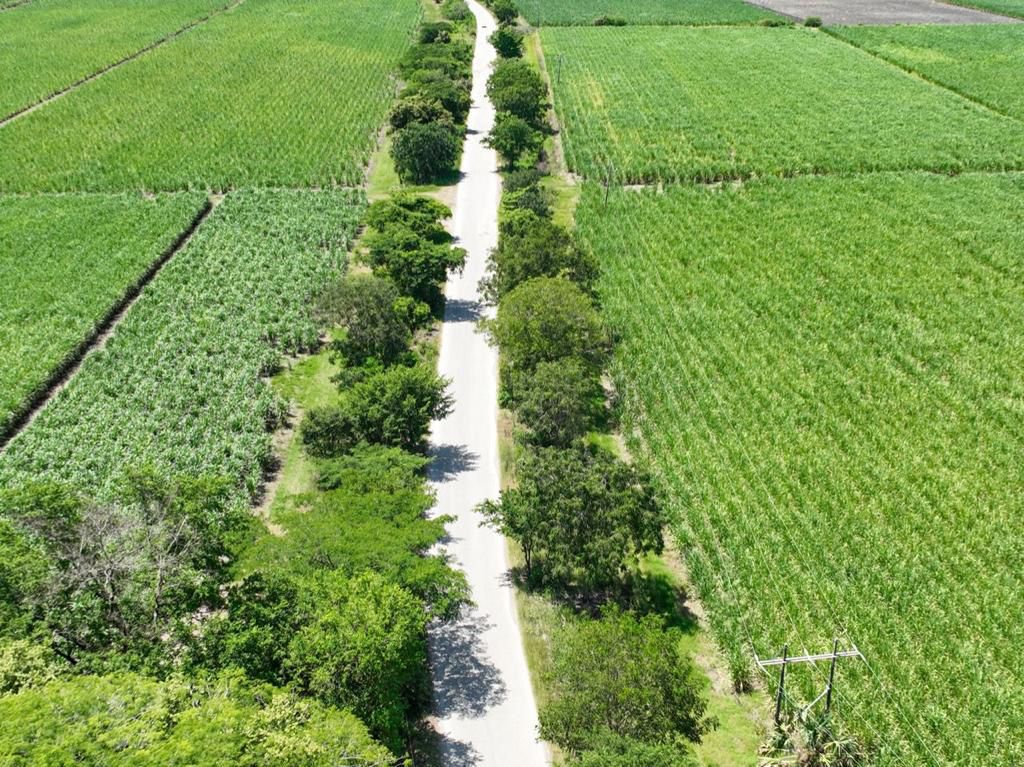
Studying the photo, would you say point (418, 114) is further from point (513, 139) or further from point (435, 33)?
point (435, 33)

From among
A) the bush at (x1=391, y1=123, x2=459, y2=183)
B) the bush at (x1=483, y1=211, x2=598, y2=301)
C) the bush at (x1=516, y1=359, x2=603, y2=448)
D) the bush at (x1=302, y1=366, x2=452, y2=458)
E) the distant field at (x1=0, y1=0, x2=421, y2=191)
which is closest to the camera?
the bush at (x1=516, y1=359, x2=603, y2=448)

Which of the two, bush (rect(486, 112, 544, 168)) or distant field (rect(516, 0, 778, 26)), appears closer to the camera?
bush (rect(486, 112, 544, 168))

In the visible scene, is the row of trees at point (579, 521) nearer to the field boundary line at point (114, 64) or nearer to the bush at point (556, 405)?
the bush at point (556, 405)

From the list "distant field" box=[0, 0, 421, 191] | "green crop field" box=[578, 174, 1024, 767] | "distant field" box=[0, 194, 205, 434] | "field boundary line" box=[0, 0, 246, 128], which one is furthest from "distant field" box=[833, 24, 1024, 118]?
"field boundary line" box=[0, 0, 246, 128]

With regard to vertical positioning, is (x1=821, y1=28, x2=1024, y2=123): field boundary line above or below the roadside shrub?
above

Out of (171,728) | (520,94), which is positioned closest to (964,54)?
(520,94)

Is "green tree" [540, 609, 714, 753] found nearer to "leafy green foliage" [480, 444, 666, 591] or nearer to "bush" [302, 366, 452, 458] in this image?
"leafy green foliage" [480, 444, 666, 591]

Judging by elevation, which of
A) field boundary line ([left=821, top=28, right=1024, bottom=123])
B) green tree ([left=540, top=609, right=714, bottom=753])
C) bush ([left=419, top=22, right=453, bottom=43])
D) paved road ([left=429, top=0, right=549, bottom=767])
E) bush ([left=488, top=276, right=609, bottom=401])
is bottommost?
paved road ([left=429, top=0, right=549, bottom=767])
